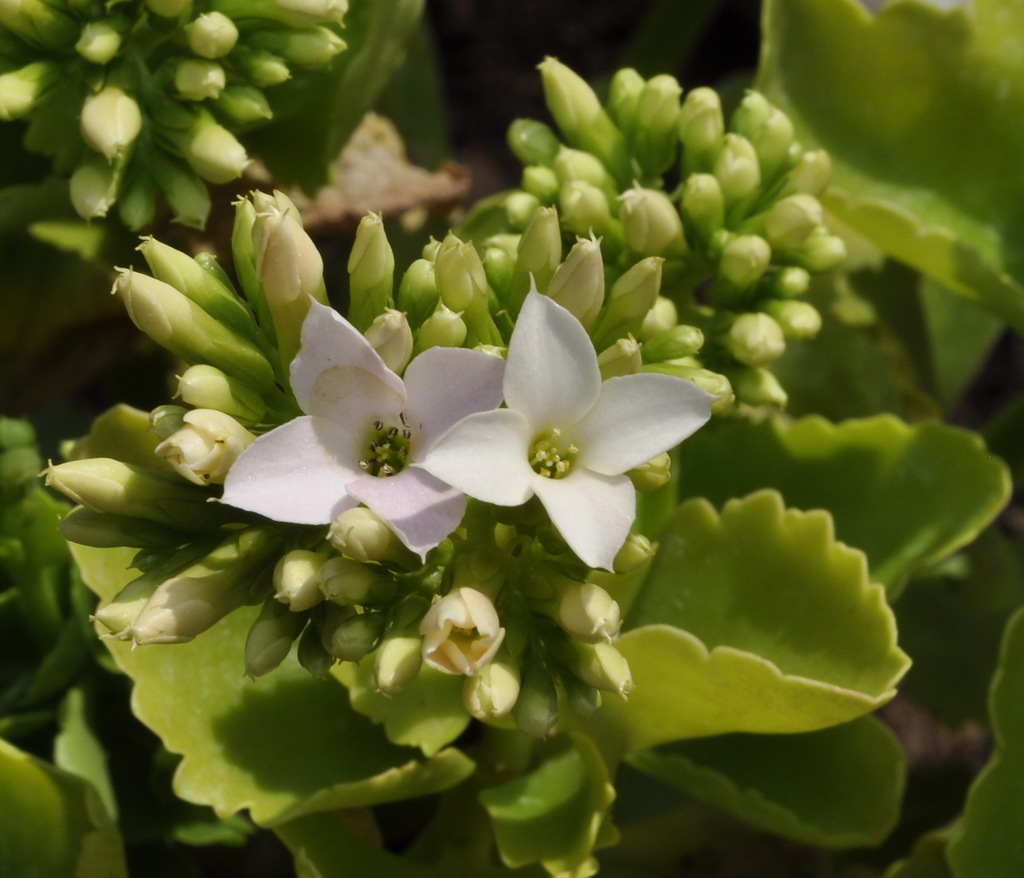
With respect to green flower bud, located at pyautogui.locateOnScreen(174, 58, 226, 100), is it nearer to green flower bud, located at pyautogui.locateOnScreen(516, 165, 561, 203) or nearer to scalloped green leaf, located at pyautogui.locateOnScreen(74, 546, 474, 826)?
green flower bud, located at pyautogui.locateOnScreen(516, 165, 561, 203)

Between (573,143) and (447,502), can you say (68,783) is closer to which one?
(447,502)

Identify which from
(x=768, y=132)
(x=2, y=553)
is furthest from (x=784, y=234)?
(x=2, y=553)

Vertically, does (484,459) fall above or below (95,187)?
above

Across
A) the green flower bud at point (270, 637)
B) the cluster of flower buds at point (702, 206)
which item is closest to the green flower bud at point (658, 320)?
the cluster of flower buds at point (702, 206)

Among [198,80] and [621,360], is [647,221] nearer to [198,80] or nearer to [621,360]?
[621,360]

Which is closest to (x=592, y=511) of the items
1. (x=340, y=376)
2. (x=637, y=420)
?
(x=637, y=420)

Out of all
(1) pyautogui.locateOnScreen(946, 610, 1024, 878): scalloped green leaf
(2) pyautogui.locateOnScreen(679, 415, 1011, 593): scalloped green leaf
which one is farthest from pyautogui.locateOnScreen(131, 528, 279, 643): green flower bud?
(1) pyautogui.locateOnScreen(946, 610, 1024, 878): scalloped green leaf
